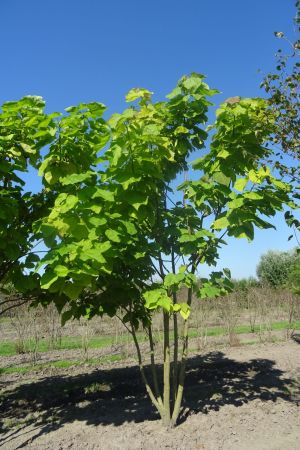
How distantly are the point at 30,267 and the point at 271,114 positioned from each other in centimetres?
243

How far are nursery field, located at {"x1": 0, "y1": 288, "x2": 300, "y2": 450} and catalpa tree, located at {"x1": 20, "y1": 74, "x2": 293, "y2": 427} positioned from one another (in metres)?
0.42

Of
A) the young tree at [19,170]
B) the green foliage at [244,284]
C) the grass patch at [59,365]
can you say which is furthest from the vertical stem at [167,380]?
the green foliage at [244,284]

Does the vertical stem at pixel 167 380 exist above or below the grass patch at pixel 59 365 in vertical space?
above

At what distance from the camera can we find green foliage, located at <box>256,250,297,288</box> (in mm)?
30844

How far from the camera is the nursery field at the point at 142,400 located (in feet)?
12.0

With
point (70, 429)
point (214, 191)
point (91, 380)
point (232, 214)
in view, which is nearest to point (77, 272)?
point (232, 214)

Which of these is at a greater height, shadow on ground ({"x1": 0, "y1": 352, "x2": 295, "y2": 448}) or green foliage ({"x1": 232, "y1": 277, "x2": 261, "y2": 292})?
green foliage ({"x1": 232, "y1": 277, "x2": 261, "y2": 292})

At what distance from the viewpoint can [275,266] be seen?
32.1 m

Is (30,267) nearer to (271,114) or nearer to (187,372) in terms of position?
(271,114)

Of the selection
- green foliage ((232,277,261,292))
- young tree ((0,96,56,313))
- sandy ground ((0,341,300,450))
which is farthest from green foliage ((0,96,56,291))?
green foliage ((232,277,261,292))

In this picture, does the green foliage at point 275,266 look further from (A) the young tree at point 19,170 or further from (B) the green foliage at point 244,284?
(A) the young tree at point 19,170

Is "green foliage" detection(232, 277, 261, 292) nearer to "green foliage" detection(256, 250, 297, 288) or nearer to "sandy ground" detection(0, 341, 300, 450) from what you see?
"green foliage" detection(256, 250, 297, 288)

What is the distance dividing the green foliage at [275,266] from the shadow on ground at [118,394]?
24.9 m

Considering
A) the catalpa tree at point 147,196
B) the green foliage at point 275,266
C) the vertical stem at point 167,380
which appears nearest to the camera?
the catalpa tree at point 147,196
